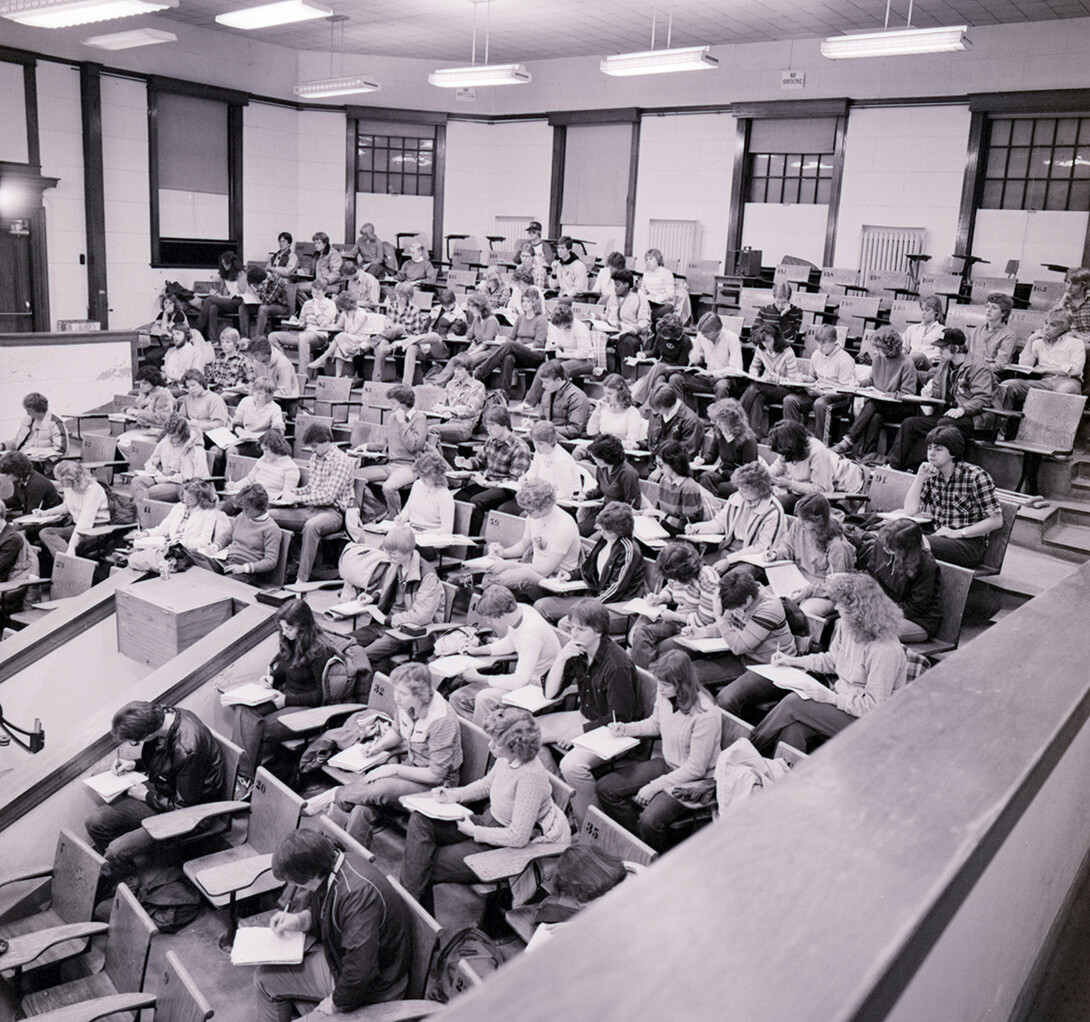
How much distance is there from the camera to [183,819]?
433 cm

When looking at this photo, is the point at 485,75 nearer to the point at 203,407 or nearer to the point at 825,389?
the point at 203,407

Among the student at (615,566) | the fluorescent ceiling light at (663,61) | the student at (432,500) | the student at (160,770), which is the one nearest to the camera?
the student at (160,770)

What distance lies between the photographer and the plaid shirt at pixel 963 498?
5793 mm

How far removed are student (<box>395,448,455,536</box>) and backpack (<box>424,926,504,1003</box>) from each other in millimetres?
3372

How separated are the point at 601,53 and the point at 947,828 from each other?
1484 centimetres

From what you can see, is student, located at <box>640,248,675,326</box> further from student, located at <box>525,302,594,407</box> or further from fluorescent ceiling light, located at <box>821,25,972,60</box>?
fluorescent ceiling light, located at <box>821,25,972,60</box>

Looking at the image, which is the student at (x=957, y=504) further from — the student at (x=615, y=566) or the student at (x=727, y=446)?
the student at (x=615, y=566)

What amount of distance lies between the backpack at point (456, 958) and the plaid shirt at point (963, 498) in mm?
3576

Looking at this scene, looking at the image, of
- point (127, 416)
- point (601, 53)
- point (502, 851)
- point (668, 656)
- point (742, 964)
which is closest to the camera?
point (742, 964)

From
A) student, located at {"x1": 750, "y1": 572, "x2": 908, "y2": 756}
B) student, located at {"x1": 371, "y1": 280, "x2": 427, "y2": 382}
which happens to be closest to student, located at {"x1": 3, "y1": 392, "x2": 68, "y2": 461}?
student, located at {"x1": 371, "y1": 280, "x2": 427, "y2": 382}

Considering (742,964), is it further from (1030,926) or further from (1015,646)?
(1030,926)

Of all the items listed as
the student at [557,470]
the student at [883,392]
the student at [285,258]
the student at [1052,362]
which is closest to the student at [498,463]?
the student at [557,470]

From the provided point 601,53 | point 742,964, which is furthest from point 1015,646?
point 601,53

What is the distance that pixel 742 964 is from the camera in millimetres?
634
